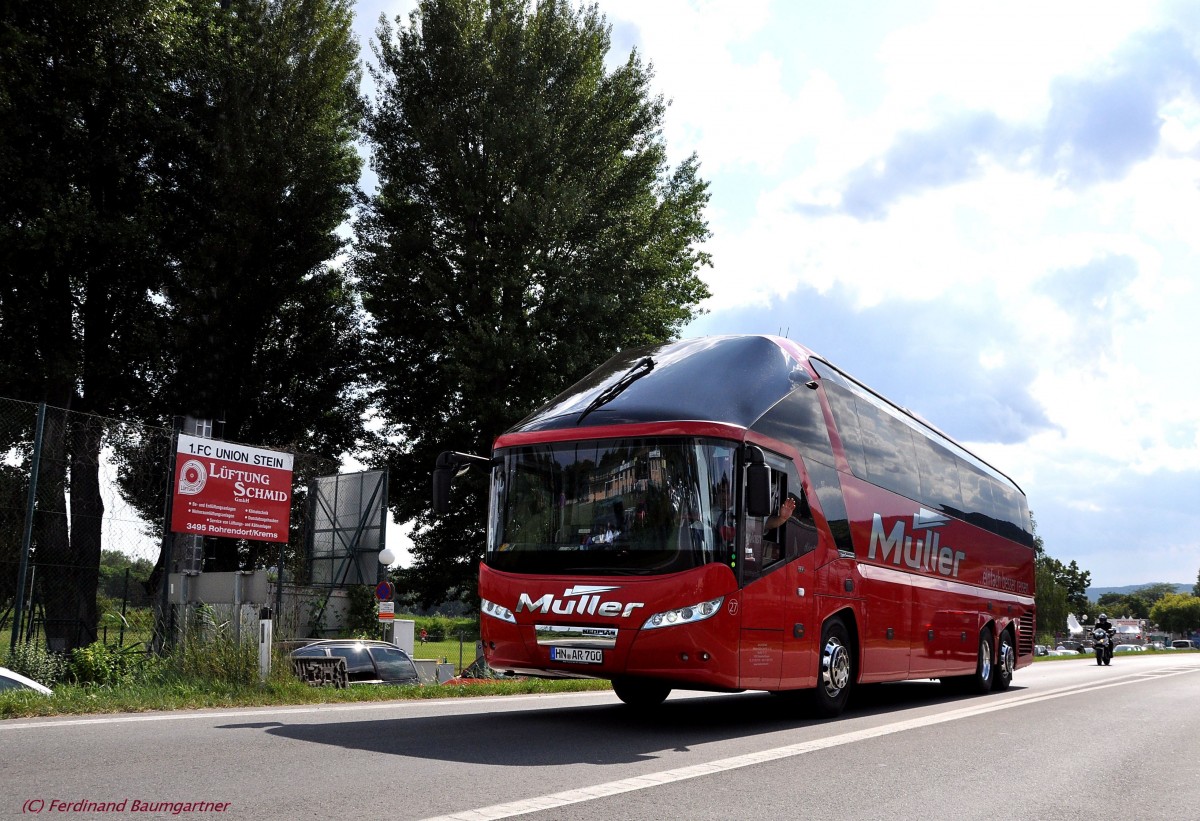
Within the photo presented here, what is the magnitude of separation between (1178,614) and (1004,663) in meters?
176

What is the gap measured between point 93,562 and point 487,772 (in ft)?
53.0

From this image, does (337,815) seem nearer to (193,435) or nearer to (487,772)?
(487,772)

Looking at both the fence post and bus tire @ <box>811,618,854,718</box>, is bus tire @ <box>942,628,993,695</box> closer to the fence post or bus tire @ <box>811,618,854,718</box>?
bus tire @ <box>811,618,854,718</box>

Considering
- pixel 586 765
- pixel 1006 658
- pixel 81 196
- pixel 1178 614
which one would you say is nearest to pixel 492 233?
pixel 81 196

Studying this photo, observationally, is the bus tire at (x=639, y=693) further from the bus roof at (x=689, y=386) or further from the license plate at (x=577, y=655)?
the bus roof at (x=689, y=386)

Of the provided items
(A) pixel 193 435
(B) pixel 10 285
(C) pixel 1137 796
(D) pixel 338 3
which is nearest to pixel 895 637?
(C) pixel 1137 796

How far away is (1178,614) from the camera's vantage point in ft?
561

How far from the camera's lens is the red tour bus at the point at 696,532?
9562 mm

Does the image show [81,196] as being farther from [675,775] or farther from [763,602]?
[675,775]

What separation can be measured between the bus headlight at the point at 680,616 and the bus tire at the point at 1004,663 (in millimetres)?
10720

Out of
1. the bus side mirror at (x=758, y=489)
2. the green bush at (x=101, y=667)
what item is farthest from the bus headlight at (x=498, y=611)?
the green bush at (x=101, y=667)

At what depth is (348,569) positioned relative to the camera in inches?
1024

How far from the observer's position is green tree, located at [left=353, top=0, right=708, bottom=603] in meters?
27.1

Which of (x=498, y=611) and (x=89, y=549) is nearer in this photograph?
(x=498, y=611)
